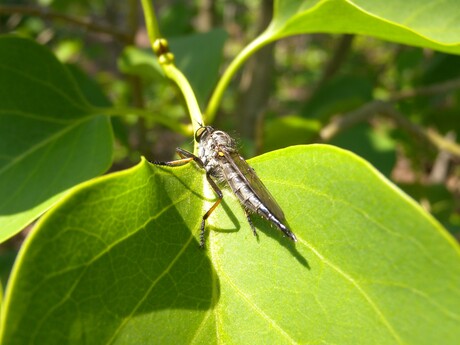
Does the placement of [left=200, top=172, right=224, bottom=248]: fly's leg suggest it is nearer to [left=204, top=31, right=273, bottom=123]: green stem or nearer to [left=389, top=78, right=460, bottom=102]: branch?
[left=204, top=31, right=273, bottom=123]: green stem

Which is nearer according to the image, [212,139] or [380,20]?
[380,20]

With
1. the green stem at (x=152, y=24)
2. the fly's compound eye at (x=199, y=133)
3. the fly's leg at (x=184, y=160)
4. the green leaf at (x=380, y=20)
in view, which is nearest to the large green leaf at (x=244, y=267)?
the fly's leg at (x=184, y=160)

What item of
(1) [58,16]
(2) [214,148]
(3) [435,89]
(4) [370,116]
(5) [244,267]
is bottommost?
(3) [435,89]

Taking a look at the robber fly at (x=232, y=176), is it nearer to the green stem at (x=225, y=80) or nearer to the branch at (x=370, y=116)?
the green stem at (x=225, y=80)

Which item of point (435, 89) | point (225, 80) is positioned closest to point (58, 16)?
point (225, 80)

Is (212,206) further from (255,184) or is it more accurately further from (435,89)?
(435,89)

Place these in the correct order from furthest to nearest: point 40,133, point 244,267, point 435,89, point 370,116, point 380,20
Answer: point 435,89 → point 370,116 → point 40,133 → point 380,20 → point 244,267

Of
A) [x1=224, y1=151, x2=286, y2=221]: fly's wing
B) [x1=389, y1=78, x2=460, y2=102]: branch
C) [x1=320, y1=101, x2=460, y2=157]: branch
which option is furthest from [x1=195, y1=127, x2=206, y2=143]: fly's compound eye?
[x1=389, y1=78, x2=460, y2=102]: branch
